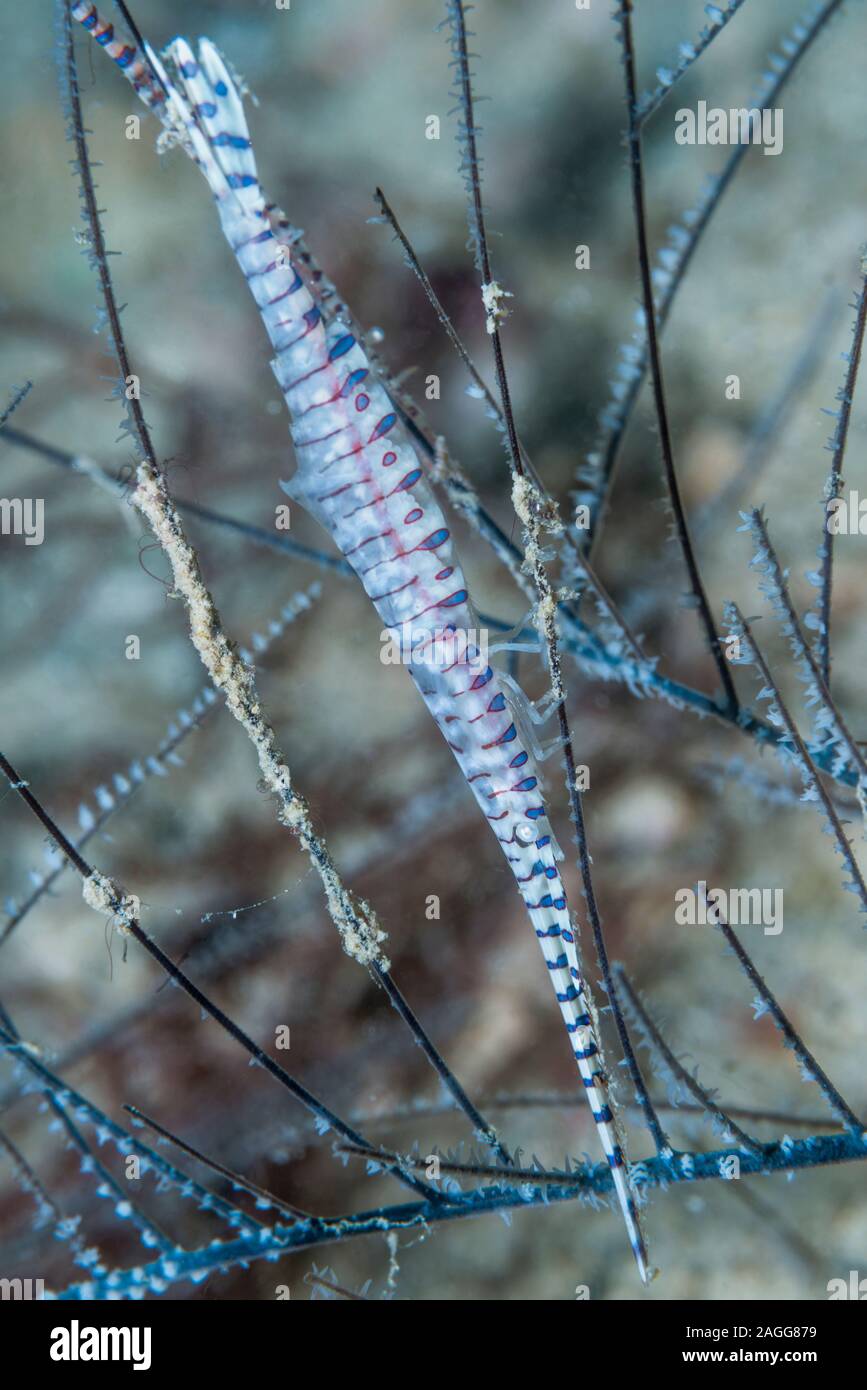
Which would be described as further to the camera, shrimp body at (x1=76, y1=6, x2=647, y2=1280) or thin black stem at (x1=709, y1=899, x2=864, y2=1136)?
shrimp body at (x1=76, y1=6, x2=647, y2=1280)

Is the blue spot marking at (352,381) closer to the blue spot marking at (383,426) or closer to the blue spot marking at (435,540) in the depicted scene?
the blue spot marking at (383,426)

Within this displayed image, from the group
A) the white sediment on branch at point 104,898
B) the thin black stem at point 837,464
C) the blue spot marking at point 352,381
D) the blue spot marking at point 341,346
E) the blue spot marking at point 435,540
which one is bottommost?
the white sediment on branch at point 104,898

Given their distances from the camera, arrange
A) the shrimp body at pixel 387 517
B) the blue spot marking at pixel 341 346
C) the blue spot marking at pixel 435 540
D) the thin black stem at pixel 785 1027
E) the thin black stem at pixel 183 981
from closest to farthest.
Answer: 1. the thin black stem at pixel 183 981
2. the thin black stem at pixel 785 1027
3. the shrimp body at pixel 387 517
4. the blue spot marking at pixel 341 346
5. the blue spot marking at pixel 435 540

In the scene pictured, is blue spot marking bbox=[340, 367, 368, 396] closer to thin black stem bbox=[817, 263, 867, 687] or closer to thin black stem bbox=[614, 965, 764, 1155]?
thin black stem bbox=[817, 263, 867, 687]

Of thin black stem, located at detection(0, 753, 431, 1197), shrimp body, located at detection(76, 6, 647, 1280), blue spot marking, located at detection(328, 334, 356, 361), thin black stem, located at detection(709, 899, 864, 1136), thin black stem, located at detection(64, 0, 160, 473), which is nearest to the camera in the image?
thin black stem, located at detection(64, 0, 160, 473)

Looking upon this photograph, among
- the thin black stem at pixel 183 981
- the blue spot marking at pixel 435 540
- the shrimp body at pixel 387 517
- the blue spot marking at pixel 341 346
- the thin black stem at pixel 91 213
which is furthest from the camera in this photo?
the blue spot marking at pixel 435 540

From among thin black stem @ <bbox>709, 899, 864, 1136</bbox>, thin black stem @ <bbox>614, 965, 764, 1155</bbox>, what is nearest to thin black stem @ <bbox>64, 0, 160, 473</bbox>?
thin black stem @ <bbox>709, 899, 864, 1136</bbox>

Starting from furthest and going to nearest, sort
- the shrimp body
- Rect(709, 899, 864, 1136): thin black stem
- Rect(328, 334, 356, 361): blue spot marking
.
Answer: Rect(328, 334, 356, 361): blue spot marking
the shrimp body
Rect(709, 899, 864, 1136): thin black stem

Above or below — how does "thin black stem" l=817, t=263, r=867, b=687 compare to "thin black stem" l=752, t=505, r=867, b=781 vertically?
above

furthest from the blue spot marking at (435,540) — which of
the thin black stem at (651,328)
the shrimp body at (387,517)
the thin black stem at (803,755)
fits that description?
the thin black stem at (803,755)
